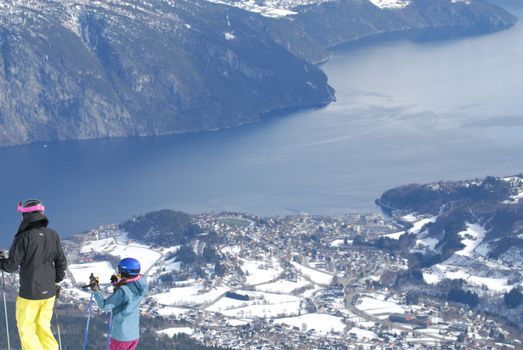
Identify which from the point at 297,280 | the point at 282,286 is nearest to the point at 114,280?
the point at 282,286

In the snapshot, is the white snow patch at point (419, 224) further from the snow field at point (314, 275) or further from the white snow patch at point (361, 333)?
the white snow patch at point (361, 333)

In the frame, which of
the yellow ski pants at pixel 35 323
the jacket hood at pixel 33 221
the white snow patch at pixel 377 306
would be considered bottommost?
the white snow patch at pixel 377 306

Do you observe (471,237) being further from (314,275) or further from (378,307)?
(378,307)

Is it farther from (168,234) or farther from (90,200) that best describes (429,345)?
(90,200)

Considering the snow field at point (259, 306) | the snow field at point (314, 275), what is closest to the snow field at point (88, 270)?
the snow field at point (259, 306)

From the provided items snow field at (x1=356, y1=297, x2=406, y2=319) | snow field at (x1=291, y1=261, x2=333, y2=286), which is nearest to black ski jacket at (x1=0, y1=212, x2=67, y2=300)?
snow field at (x1=356, y1=297, x2=406, y2=319)

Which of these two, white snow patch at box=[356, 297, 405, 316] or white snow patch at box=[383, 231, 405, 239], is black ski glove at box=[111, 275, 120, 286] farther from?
white snow patch at box=[383, 231, 405, 239]

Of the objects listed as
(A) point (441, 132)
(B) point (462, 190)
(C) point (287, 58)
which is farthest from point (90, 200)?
(C) point (287, 58)

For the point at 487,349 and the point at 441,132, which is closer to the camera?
the point at 487,349
